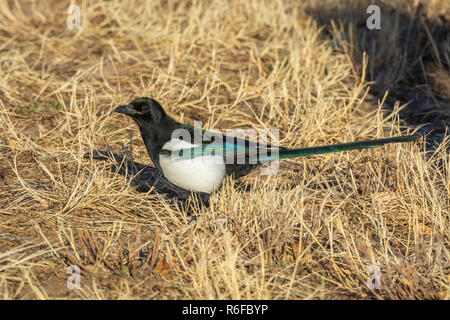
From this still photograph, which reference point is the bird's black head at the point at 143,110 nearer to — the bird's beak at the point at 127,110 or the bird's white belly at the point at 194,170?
the bird's beak at the point at 127,110

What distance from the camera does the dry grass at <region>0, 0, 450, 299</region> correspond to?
11.3 feet

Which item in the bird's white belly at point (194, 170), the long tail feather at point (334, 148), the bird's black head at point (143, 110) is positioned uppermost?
the bird's black head at point (143, 110)

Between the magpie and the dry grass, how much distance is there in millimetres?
155

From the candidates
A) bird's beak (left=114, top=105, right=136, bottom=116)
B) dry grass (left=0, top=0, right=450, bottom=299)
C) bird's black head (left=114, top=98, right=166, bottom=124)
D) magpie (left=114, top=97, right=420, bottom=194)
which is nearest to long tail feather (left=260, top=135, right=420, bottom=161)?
magpie (left=114, top=97, right=420, bottom=194)

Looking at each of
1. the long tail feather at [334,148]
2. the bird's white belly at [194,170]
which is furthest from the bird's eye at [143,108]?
the long tail feather at [334,148]

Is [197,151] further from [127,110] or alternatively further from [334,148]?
[334,148]

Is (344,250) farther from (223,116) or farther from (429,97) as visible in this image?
(429,97)

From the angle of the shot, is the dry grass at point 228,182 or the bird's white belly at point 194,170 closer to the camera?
the dry grass at point 228,182

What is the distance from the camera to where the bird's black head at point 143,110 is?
164 inches

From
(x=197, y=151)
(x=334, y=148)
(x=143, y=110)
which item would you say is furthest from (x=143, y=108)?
(x=334, y=148)

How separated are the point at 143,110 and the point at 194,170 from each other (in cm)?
52

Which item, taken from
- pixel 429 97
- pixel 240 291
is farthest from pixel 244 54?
pixel 240 291

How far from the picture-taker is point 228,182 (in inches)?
165

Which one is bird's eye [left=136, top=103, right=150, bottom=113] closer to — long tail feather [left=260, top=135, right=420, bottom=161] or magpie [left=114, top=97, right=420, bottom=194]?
magpie [left=114, top=97, right=420, bottom=194]
